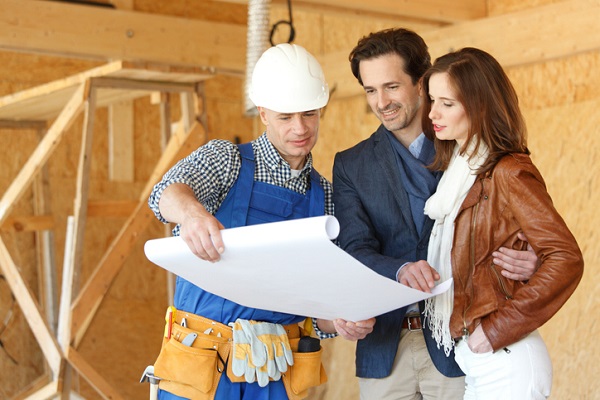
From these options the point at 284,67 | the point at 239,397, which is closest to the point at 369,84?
the point at 284,67

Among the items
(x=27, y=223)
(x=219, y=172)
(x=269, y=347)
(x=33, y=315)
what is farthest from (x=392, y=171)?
(x=27, y=223)

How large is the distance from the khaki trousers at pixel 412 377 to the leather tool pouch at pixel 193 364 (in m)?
0.48

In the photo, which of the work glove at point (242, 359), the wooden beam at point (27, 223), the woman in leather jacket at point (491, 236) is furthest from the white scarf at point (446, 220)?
the wooden beam at point (27, 223)

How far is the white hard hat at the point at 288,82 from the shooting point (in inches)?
101

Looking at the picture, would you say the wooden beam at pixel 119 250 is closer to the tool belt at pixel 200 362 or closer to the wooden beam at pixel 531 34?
the wooden beam at pixel 531 34

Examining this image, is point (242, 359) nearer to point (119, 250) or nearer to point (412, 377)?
point (412, 377)

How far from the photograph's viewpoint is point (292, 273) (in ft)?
7.20

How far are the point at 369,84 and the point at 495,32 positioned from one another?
283cm

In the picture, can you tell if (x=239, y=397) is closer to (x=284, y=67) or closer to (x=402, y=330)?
(x=402, y=330)

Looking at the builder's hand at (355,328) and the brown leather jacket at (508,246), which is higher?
the brown leather jacket at (508,246)

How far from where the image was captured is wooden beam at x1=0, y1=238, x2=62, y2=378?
4.90m

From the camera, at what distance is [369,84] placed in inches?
106

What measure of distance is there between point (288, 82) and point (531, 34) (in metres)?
2.91

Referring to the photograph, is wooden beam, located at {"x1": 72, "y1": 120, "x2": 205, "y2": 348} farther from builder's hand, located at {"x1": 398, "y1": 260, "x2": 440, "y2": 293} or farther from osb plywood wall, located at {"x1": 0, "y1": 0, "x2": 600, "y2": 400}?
builder's hand, located at {"x1": 398, "y1": 260, "x2": 440, "y2": 293}
